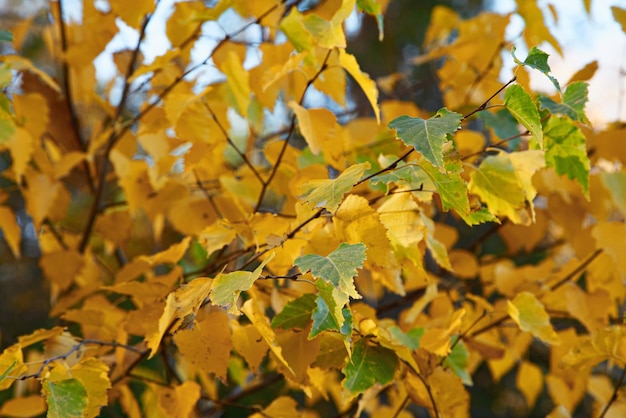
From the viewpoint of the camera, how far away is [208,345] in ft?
2.12

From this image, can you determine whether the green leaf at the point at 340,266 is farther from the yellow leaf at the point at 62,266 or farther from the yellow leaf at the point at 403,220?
the yellow leaf at the point at 62,266

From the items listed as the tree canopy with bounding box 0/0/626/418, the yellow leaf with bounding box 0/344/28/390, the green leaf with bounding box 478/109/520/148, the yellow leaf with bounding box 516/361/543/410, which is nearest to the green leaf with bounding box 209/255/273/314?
the tree canopy with bounding box 0/0/626/418

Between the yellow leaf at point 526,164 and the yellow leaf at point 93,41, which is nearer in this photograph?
the yellow leaf at point 526,164

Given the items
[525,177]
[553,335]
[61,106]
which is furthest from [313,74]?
[61,106]

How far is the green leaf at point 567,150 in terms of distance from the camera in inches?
27.1

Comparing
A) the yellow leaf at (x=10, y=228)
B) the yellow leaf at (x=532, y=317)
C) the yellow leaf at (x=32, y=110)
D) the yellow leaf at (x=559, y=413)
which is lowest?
the yellow leaf at (x=559, y=413)

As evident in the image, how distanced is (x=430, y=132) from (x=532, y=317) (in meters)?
0.35

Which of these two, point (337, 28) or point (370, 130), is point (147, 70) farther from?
point (370, 130)

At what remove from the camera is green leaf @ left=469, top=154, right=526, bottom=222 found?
0.68m

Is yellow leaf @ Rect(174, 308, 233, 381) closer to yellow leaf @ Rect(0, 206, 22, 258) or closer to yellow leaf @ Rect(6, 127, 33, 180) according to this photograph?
yellow leaf @ Rect(6, 127, 33, 180)

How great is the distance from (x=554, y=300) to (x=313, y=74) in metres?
0.47

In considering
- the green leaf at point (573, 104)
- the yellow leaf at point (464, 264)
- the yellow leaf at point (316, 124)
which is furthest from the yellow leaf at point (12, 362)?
the yellow leaf at point (464, 264)

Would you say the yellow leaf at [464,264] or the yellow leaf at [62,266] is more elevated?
the yellow leaf at [62,266]

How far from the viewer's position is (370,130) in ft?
3.60
